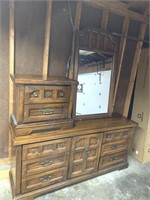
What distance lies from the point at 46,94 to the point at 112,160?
4.33 feet

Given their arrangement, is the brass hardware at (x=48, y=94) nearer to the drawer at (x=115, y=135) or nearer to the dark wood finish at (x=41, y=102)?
the dark wood finish at (x=41, y=102)

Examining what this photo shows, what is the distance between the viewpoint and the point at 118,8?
83.3 inches

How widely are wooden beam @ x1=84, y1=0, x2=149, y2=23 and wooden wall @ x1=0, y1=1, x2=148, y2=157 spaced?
0.05m

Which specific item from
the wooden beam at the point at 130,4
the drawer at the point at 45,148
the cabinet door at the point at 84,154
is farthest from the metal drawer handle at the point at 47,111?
the wooden beam at the point at 130,4

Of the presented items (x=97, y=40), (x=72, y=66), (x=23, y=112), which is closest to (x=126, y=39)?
(x=97, y=40)

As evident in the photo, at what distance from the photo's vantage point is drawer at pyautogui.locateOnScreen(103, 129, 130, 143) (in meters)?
2.07

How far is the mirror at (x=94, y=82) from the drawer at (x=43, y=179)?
72 cm

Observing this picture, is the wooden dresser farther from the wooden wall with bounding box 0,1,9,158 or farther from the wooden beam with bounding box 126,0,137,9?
the wooden beam with bounding box 126,0,137,9

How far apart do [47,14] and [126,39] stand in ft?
3.76

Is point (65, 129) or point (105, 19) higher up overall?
point (105, 19)

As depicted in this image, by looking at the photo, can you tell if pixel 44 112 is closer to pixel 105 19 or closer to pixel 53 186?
pixel 53 186

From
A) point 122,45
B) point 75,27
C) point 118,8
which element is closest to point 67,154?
point 75,27

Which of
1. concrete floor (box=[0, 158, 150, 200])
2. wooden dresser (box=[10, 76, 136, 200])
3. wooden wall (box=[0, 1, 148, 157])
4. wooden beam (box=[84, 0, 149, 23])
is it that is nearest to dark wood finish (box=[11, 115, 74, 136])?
wooden dresser (box=[10, 76, 136, 200])

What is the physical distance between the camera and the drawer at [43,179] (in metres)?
1.70
